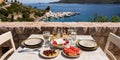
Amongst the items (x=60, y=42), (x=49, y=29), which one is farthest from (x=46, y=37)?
(x=49, y=29)

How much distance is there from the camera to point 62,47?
177 cm

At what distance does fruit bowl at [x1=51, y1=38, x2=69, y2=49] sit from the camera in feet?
5.86

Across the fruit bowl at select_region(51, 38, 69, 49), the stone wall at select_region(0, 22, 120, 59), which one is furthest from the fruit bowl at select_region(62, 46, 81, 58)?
the stone wall at select_region(0, 22, 120, 59)

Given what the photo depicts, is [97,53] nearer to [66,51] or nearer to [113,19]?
[66,51]

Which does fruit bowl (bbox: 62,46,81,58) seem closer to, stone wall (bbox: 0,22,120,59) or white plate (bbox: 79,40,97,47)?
white plate (bbox: 79,40,97,47)

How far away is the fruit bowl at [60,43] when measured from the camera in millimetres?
1785

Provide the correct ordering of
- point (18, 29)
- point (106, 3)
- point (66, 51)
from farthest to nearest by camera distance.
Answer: point (106, 3), point (18, 29), point (66, 51)

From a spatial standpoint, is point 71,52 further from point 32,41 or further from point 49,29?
point 49,29

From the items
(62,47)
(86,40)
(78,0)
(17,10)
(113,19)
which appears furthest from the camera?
(78,0)

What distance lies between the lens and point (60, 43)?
1.83 metres

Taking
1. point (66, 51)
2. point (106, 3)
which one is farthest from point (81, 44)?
point (106, 3)

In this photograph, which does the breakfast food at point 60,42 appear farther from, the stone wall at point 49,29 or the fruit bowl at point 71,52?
the stone wall at point 49,29

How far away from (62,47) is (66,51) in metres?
0.14

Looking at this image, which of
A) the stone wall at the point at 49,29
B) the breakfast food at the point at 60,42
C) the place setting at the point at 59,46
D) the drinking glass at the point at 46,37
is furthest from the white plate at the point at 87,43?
the stone wall at the point at 49,29
